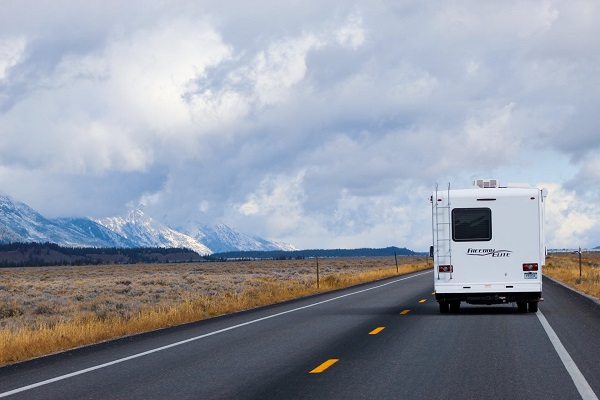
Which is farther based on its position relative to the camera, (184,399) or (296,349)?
(296,349)

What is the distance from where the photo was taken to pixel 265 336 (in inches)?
645

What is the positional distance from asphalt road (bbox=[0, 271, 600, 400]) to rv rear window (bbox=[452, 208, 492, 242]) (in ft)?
6.29

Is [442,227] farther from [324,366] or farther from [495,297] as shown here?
[324,366]

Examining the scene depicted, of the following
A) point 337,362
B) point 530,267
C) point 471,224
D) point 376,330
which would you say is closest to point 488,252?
point 471,224

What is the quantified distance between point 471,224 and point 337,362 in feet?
30.5

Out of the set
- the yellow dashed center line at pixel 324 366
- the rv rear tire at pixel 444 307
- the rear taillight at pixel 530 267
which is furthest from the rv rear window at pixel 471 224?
the yellow dashed center line at pixel 324 366

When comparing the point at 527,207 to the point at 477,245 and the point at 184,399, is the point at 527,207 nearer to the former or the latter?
the point at 477,245

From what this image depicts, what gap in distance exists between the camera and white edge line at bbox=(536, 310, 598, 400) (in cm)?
926

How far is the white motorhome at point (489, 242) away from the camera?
20.3 meters

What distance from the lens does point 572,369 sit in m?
11.2

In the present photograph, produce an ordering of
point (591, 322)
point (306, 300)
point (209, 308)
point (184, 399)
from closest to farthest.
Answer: point (184, 399) < point (591, 322) < point (209, 308) < point (306, 300)

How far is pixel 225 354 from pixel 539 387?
17.9 feet

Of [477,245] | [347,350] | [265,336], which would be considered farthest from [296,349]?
[477,245]

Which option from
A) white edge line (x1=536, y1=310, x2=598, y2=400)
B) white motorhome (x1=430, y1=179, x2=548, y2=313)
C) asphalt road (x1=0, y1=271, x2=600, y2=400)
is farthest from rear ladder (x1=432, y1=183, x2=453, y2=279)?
white edge line (x1=536, y1=310, x2=598, y2=400)
